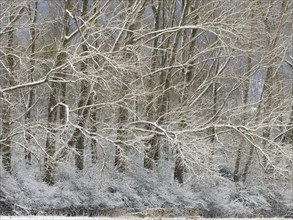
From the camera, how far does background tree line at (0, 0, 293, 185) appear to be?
16.4 meters

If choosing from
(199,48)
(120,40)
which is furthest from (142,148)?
(199,48)

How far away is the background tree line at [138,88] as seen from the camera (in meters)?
16.4

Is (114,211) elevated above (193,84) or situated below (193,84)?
below

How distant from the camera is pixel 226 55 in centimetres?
1944

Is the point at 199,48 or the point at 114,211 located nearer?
the point at 114,211

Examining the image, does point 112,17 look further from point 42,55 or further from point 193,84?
point 193,84

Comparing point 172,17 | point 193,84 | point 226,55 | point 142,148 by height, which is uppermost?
point 172,17

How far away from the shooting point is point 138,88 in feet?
58.0

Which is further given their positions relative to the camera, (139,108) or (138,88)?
(139,108)

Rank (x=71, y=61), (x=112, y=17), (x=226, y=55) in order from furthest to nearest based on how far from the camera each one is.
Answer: (x=226, y=55)
(x=112, y=17)
(x=71, y=61)

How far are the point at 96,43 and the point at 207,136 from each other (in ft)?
17.8

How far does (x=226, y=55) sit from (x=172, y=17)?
4.06 m

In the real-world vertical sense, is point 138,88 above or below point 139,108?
above

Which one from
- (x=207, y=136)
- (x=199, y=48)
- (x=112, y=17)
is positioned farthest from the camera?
(x=199, y=48)
